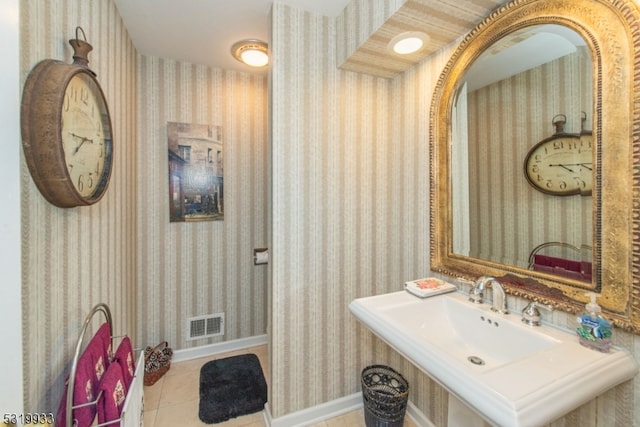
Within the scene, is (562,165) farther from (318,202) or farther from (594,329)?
(318,202)

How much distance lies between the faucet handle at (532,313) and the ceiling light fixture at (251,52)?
2.25 meters

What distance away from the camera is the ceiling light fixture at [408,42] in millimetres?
1391

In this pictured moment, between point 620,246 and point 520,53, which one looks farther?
point 520,53

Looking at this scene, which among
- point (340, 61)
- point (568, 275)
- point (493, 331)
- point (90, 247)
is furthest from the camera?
point (340, 61)

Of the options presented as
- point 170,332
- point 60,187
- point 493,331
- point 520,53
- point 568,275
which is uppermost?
→ point 520,53

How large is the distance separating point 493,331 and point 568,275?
0.35 metres

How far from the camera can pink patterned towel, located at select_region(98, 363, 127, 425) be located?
37.4 inches

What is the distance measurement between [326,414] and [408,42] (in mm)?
2252

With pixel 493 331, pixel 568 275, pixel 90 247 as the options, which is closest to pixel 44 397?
pixel 90 247

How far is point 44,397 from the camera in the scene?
35.0 inches

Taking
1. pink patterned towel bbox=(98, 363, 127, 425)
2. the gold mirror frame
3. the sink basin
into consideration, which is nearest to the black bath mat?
pink patterned towel bbox=(98, 363, 127, 425)

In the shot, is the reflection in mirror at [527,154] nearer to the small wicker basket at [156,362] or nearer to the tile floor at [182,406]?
the tile floor at [182,406]

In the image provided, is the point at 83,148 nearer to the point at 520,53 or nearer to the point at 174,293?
the point at 174,293

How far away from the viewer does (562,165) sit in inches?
41.3
